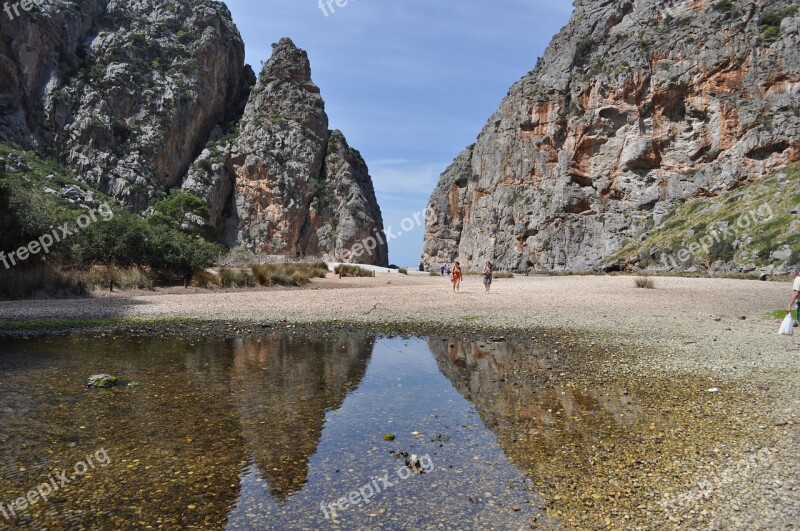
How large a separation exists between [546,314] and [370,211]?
8979cm

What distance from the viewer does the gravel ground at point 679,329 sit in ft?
14.7

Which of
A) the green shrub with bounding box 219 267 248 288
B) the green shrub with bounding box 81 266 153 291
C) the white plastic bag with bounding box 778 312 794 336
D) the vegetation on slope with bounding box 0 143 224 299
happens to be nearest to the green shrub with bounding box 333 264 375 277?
the green shrub with bounding box 219 267 248 288

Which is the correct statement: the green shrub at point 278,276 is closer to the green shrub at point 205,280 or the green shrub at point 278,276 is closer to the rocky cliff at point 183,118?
→ the green shrub at point 205,280

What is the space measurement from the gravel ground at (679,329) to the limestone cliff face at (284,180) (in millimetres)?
71821

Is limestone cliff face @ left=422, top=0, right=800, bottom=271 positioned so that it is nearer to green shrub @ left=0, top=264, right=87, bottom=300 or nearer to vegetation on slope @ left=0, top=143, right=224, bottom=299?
vegetation on slope @ left=0, top=143, right=224, bottom=299

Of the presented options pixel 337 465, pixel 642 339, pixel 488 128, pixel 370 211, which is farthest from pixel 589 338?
pixel 370 211

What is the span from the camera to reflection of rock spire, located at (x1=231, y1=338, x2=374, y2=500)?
550 centimetres

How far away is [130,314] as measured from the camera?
18.2 meters

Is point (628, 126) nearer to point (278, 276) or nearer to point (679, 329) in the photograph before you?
point (278, 276)

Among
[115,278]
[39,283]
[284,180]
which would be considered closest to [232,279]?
[115,278]

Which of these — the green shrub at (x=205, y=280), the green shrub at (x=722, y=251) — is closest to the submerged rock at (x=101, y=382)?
the green shrub at (x=205, y=280)

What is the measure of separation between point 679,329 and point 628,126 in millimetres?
64668

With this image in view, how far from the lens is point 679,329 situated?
14172 mm

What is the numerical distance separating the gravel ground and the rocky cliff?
71.3 metres
